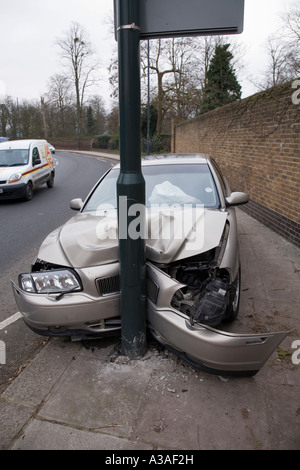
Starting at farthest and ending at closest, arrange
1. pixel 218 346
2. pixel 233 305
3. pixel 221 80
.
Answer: pixel 221 80 < pixel 233 305 < pixel 218 346

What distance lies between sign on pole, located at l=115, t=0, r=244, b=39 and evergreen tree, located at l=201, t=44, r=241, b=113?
23.8 meters

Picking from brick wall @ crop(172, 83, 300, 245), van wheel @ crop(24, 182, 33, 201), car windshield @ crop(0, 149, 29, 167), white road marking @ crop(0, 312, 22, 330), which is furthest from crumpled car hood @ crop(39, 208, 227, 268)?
car windshield @ crop(0, 149, 29, 167)

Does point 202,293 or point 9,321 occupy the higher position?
point 202,293

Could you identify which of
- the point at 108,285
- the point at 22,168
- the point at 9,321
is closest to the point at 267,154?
the point at 108,285

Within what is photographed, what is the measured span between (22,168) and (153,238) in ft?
30.9

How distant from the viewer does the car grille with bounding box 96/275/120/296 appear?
2.74 meters

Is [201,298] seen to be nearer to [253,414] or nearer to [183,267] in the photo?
[183,267]

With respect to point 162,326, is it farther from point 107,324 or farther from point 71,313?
point 71,313

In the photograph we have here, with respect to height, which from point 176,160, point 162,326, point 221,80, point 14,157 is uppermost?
point 221,80

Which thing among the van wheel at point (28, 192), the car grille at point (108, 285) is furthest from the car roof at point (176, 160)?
the van wheel at point (28, 192)

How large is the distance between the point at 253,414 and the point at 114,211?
2340 mm

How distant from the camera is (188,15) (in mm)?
2453

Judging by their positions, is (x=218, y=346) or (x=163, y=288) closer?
(x=218, y=346)

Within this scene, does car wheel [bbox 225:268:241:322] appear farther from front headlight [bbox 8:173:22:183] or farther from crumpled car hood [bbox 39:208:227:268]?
front headlight [bbox 8:173:22:183]
